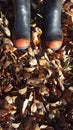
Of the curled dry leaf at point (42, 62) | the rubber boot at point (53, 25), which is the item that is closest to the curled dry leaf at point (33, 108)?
the curled dry leaf at point (42, 62)

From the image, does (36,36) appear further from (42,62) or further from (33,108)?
(33,108)

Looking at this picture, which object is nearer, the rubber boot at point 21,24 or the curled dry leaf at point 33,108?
the curled dry leaf at point 33,108

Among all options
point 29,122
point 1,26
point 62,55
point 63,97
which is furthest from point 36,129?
point 1,26

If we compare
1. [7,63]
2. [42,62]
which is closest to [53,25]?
[42,62]

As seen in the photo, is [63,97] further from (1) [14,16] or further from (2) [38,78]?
(1) [14,16]

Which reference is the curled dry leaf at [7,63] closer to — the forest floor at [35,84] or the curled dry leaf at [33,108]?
the forest floor at [35,84]

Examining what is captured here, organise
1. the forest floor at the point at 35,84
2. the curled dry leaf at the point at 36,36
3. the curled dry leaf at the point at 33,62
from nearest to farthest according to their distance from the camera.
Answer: the forest floor at the point at 35,84, the curled dry leaf at the point at 33,62, the curled dry leaf at the point at 36,36
